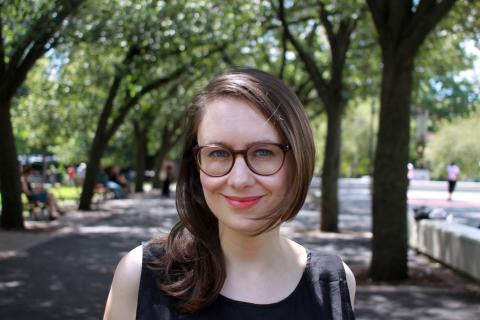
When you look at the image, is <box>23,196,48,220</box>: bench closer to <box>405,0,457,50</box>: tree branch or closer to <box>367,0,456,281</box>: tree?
<box>367,0,456,281</box>: tree

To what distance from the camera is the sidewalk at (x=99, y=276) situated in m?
7.50

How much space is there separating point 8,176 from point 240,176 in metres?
14.0

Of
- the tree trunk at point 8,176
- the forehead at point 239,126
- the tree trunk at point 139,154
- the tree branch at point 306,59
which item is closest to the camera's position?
the forehead at point 239,126

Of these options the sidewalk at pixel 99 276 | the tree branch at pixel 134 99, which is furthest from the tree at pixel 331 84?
the tree branch at pixel 134 99

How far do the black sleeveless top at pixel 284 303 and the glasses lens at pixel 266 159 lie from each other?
342mm

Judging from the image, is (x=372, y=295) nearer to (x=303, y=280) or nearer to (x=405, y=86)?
(x=405, y=86)

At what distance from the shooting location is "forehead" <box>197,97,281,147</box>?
174 cm

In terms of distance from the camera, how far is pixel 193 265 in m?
1.85

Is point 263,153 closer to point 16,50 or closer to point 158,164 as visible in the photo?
point 16,50

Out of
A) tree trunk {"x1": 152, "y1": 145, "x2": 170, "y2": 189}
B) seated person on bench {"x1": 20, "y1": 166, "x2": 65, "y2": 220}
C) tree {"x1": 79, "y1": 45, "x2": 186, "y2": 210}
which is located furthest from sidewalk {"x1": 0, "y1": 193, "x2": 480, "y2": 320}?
tree trunk {"x1": 152, "y1": 145, "x2": 170, "y2": 189}

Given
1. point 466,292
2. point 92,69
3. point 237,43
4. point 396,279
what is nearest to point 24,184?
point 92,69

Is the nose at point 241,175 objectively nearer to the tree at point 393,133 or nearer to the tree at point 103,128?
the tree at point 393,133

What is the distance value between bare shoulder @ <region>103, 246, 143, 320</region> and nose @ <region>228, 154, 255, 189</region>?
34 cm

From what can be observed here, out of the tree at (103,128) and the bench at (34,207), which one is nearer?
the bench at (34,207)
